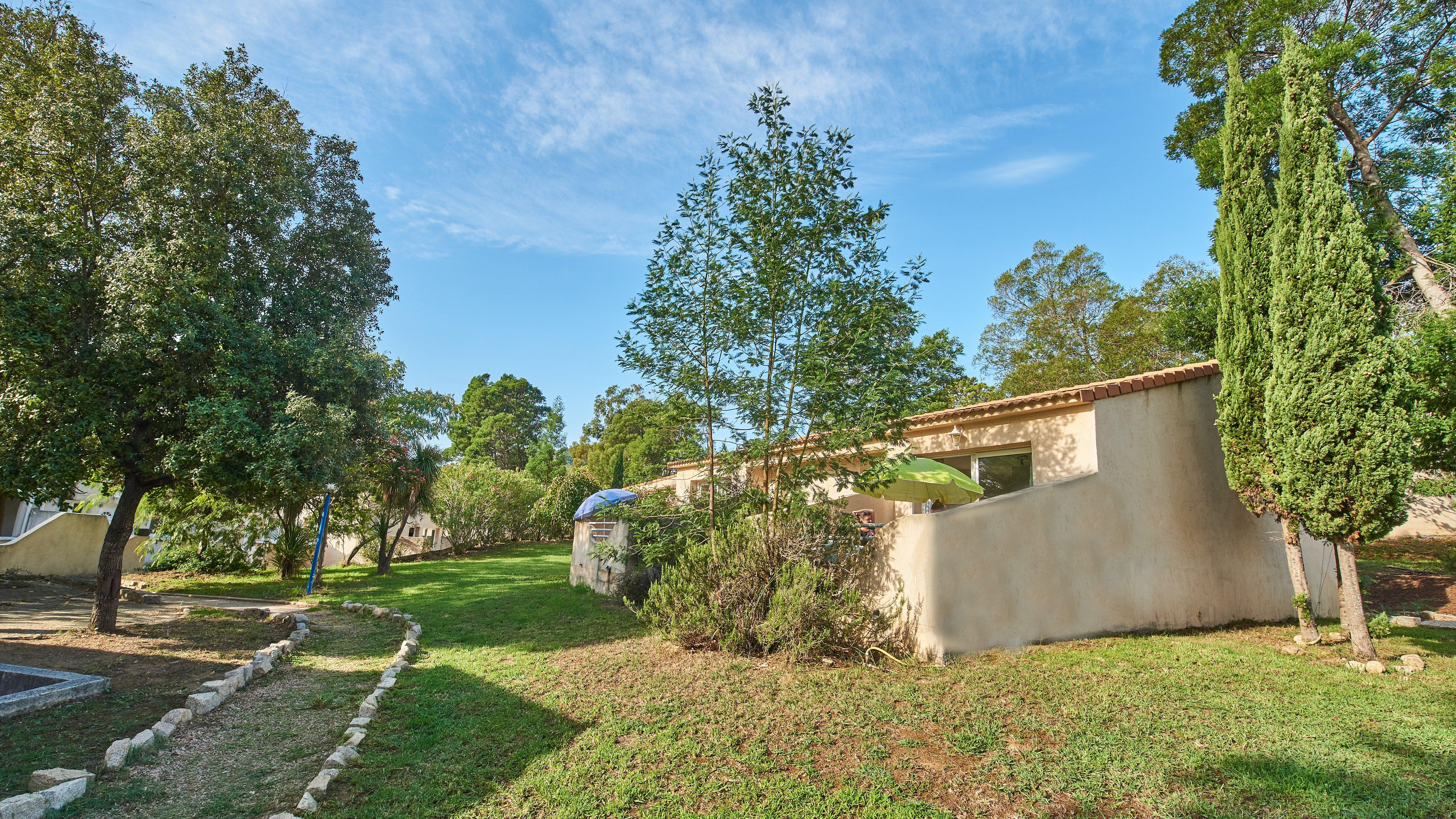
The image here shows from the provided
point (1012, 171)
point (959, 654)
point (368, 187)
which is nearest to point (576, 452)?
point (368, 187)

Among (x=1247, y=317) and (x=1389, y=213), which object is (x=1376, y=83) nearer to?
(x=1389, y=213)

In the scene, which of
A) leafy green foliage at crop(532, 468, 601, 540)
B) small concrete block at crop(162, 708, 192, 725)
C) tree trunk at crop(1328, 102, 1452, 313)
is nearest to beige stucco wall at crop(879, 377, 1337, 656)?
tree trunk at crop(1328, 102, 1452, 313)

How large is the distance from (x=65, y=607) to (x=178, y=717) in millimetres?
8261

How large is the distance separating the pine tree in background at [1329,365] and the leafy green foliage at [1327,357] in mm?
11

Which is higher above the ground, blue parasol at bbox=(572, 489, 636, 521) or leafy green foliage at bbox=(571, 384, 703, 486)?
leafy green foliage at bbox=(571, 384, 703, 486)

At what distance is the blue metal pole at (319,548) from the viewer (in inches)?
521

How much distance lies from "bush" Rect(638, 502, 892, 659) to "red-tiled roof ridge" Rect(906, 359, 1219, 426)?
2.00 m

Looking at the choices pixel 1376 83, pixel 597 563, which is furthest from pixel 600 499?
pixel 1376 83

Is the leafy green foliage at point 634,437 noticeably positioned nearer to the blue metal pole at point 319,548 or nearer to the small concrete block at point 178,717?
the small concrete block at point 178,717

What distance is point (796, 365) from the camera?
7.39 metres

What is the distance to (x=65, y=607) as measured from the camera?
32.9ft

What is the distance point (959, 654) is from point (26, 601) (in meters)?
14.7

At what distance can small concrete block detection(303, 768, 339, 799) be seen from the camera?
3746 mm

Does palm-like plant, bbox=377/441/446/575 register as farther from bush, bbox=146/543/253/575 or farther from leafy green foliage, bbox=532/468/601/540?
leafy green foliage, bbox=532/468/601/540
